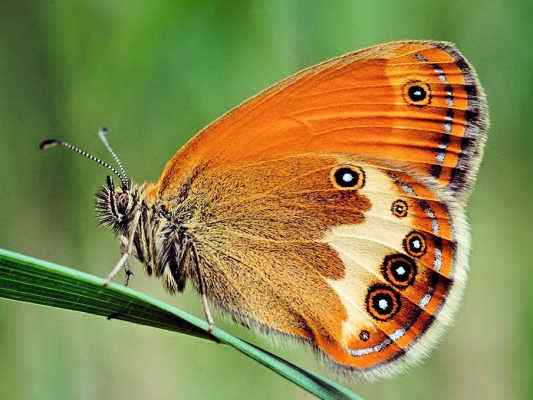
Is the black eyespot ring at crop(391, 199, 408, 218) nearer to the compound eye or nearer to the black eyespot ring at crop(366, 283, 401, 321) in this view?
the black eyespot ring at crop(366, 283, 401, 321)

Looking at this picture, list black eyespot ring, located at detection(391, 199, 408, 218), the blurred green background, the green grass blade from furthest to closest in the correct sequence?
the blurred green background → black eyespot ring, located at detection(391, 199, 408, 218) → the green grass blade

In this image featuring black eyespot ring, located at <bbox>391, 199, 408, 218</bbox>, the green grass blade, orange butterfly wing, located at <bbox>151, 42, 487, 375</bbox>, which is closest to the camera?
the green grass blade

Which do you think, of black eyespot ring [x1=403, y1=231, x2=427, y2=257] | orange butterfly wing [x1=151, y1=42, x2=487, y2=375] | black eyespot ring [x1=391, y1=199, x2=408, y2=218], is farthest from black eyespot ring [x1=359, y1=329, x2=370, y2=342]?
black eyespot ring [x1=391, y1=199, x2=408, y2=218]

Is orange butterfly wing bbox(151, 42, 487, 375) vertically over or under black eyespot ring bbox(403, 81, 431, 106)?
under

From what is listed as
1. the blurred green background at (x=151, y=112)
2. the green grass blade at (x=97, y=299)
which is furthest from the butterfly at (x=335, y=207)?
the green grass blade at (x=97, y=299)

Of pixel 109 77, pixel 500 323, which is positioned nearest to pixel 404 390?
pixel 500 323

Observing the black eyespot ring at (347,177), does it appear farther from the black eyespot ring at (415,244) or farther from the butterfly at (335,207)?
the black eyespot ring at (415,244)

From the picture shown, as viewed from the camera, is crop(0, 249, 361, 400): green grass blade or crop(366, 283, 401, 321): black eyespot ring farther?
crop(366, 283, 401, 321): black eyespot ring

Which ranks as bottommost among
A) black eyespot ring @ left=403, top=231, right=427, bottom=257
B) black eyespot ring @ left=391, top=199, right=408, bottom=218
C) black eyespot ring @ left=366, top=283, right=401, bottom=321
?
black eyespot ring @ left=366, top=283, right=401, bottom=321
